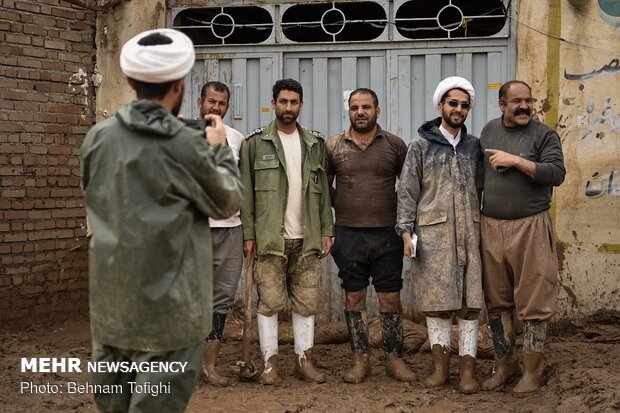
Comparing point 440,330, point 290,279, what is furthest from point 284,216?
point 440,330

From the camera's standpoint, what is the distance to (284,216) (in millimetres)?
5676

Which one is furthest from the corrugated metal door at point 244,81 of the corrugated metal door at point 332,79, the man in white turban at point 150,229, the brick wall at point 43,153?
the man in white turban at point 150,229

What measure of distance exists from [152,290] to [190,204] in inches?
13.4

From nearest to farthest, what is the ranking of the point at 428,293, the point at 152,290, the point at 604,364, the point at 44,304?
the point at 152,290
the point at 428,293
the point at 604,364
the point at 44,304

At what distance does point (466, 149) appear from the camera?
551cm

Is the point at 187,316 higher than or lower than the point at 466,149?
lower

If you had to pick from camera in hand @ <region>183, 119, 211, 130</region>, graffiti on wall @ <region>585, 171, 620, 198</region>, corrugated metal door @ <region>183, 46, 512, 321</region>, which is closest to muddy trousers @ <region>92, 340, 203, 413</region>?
camera in hand @ <region>183, 119, 211, 130</region>

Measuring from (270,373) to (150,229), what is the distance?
9.94 ft

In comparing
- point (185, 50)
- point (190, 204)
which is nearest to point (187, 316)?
point (190, 204)

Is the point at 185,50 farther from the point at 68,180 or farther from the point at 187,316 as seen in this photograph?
the point at 68,180

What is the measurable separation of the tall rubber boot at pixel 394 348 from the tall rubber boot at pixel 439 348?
0.19 metres

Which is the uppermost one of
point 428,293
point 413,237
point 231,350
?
point 413,237

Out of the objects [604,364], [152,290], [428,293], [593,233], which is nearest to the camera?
[152,290]

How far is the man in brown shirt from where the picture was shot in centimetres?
572
